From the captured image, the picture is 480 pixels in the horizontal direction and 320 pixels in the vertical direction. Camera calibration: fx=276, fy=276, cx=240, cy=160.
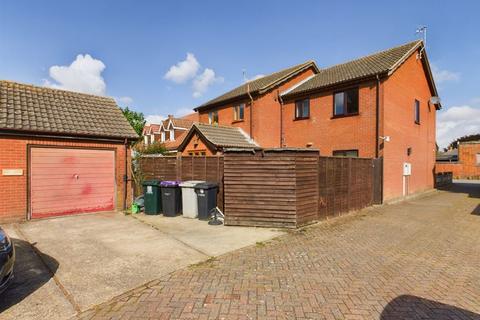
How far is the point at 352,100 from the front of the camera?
1449 centimetres

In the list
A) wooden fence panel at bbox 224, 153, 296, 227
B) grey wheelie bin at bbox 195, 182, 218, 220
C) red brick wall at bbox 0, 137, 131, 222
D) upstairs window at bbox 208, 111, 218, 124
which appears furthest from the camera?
upstairs window at bbox 208, 111, 218, 124

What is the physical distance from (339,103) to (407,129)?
4.40 m

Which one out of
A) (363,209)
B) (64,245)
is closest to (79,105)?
(64,245)

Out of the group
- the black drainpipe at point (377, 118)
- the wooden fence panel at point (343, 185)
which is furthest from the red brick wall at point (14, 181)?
the black drainpipe at point (377, 118)

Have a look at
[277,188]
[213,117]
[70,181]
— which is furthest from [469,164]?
[70,181]

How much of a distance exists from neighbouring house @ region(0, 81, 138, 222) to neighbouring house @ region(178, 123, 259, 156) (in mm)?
4486

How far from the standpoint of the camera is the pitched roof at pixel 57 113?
9039 mm

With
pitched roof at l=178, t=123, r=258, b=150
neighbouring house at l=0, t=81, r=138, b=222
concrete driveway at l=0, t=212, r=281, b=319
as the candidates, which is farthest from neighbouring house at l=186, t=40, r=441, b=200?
concrete driveway at l=0, t=212, r=281, b=319

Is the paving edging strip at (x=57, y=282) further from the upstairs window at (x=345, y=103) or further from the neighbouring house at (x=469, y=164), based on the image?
the neighbouring house at (x=469, y=164)

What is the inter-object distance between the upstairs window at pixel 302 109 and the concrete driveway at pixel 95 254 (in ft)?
34.2

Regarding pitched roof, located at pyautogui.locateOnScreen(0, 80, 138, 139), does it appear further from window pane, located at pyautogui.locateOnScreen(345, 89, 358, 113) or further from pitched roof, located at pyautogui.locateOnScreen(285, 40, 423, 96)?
window pane, located at pyautogui.locateOnScreen(345, 89, 358, 113)

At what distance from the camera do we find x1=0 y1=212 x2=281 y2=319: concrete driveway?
4094mm

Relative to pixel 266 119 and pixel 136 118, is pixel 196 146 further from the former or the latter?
pixel 136 118

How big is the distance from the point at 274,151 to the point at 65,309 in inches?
237
